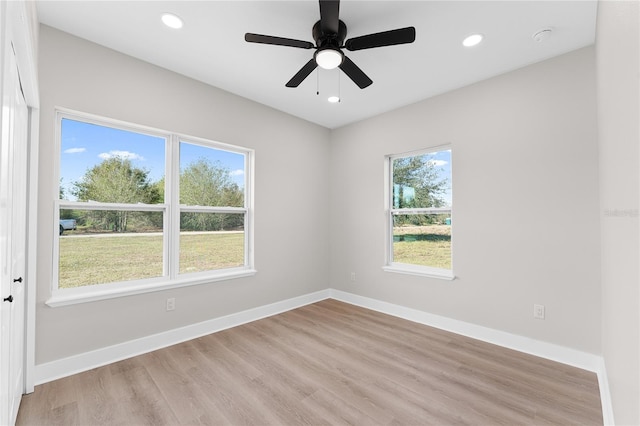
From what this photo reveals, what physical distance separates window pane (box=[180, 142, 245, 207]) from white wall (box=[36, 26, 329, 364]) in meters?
0.22

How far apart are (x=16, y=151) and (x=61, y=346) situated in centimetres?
162

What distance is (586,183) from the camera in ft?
8.30

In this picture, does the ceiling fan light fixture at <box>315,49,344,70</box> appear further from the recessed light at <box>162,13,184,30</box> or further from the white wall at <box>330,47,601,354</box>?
the white wall at <box>330,47,601,354</box>

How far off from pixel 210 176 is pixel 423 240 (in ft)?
9.26

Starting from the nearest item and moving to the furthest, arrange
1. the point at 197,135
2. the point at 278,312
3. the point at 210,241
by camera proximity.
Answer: the point at 197,135 < the point at 210,241 < the point at 278,312

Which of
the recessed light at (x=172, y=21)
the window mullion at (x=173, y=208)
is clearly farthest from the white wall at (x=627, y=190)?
the window mullion at (x=173, y=208)

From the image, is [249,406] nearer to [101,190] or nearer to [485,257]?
[101,190]

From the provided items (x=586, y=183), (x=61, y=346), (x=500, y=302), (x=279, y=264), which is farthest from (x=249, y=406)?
(x=586, y=183)

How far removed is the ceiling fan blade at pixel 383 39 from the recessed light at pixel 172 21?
1362 mm

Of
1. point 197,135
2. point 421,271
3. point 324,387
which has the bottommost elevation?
point 324,387

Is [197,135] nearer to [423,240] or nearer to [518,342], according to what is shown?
[423,240]

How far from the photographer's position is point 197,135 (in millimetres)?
3240

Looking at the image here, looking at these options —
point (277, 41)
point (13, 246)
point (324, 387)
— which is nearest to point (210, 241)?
point (13, 246)

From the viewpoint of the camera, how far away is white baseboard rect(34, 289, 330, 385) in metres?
2.31
